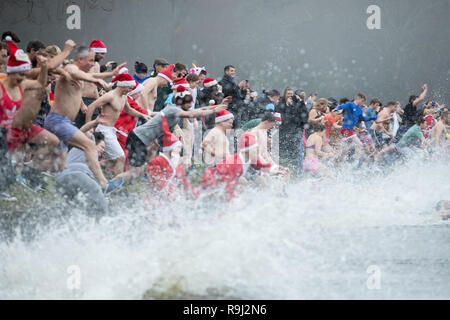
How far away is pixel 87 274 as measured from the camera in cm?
636

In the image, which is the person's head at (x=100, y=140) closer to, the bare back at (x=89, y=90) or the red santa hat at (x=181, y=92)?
the bare back at (x=89, y=90)

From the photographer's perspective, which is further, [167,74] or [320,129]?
[320,129]

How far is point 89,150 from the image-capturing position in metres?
7.69

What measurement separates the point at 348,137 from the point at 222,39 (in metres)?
5.92

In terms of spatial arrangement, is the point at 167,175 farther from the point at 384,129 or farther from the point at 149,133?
the point at 384,129

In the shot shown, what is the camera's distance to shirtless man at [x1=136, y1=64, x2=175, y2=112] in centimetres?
1023

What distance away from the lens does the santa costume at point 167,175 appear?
7.73 metres

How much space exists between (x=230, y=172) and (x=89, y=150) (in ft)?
5.69

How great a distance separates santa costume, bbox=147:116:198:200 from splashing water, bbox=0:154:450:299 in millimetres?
197

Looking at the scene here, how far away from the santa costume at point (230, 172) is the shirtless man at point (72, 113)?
1.28 m

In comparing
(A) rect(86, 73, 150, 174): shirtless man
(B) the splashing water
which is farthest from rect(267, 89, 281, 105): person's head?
(A) rect(86, 73, 150, 174): shirtless man

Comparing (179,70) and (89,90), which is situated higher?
(179,70)

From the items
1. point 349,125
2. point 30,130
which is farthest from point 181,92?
point 349,125
